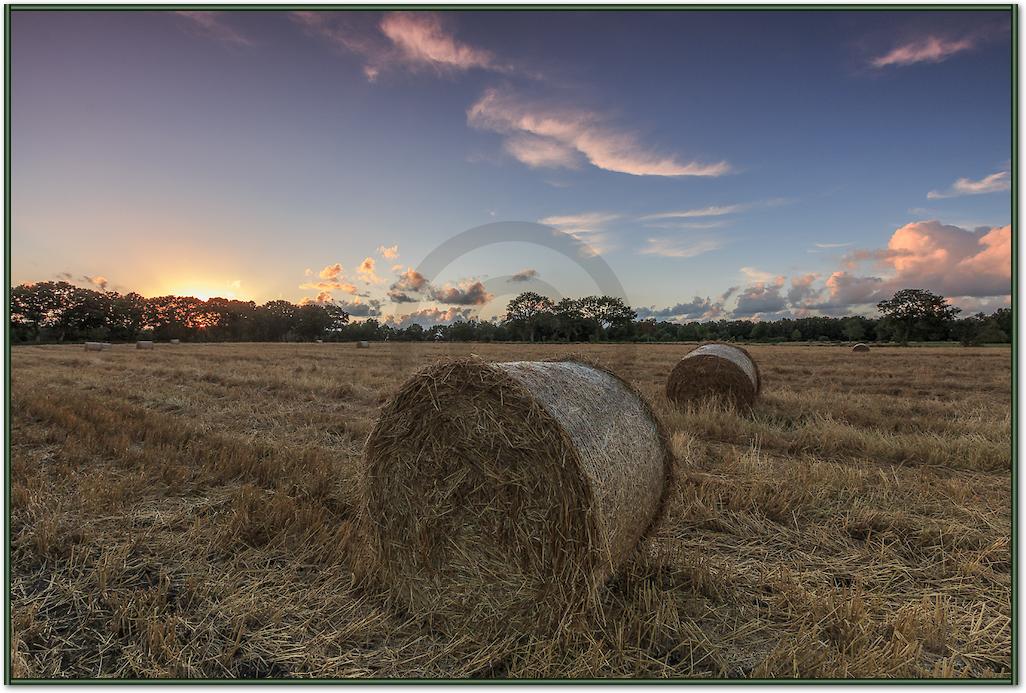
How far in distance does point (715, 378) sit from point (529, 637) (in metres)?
8.05

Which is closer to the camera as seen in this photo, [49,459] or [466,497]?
[466,497]

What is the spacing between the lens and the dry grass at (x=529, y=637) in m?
3.06

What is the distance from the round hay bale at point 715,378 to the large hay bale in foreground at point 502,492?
6677 mm

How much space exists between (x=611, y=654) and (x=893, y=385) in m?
16.2

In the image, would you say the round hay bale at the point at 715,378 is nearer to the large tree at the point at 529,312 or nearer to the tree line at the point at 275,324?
the large tree at the point at 529,312

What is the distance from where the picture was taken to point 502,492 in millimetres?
3564

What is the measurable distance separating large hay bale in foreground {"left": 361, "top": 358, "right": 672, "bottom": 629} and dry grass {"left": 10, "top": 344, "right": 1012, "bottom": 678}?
0.26m

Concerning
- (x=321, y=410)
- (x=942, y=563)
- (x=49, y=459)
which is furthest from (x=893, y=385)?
(x=49, y=459)

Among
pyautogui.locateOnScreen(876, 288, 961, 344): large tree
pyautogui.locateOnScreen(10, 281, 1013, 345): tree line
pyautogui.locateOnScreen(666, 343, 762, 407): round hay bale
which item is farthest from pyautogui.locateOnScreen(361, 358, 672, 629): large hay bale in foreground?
pyautogui.locateOnScreen(876, 288, 961, 344): large tree

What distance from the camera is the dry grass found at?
10.1 feet

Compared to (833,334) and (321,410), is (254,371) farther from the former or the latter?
(833,334)

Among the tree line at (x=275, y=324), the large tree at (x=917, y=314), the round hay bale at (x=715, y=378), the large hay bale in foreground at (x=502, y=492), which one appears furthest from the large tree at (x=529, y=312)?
the large tree at (x=917, y=314)

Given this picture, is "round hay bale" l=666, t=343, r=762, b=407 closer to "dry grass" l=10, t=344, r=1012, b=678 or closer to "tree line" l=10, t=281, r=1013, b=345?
"dry grass" l=10, t=344, r=1012, b=678

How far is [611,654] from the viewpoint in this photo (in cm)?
308
